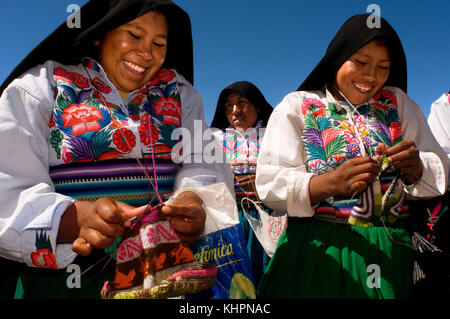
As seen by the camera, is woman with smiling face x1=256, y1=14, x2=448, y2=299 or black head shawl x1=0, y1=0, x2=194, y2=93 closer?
black head shawl x1=0, y1=0, x2=194, y2=93

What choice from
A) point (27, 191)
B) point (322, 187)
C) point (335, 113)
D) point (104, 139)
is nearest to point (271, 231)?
point (322, 187)

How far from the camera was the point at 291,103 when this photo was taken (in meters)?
1.91

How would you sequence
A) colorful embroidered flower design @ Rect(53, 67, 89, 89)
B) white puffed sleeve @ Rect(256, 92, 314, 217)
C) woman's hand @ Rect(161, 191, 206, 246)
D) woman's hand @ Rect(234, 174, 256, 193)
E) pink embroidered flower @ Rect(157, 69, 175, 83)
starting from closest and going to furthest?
woman's hand @ Rect(161, 191, 206, 246) < colorful embroidered flower design @ Rect(53, 67, 89, 89) < white puffed sleeve @ Rect(256, 92, 314, 217) < pink embroidered flower @ Rect(157, 69, 175, 83) < woman's hand @ Rect(234, 174, 256, 193)

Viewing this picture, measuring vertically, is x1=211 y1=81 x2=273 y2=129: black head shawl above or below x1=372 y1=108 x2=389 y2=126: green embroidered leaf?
above

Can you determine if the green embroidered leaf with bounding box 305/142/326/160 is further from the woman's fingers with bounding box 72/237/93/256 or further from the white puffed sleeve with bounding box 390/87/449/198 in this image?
the woman's fingers with bounding box 72/237/93/256

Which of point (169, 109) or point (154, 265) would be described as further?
point (169, 109)

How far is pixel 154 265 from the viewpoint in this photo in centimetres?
111

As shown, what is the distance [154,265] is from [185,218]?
21 cm

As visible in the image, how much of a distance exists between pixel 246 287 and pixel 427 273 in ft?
3.32

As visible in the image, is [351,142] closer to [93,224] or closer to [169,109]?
[169,109]

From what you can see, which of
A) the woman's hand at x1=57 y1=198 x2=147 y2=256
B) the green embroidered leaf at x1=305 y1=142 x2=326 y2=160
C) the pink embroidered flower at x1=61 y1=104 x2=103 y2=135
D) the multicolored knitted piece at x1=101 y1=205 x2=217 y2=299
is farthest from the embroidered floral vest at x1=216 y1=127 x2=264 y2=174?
the woman's hand at x1=57 y1=198 x2=147 y2=256

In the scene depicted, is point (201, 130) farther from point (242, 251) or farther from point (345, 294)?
point (345, 294)

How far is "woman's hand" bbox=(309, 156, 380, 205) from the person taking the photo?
1505mm

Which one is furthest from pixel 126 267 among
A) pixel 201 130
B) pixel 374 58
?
pixel 374 58
